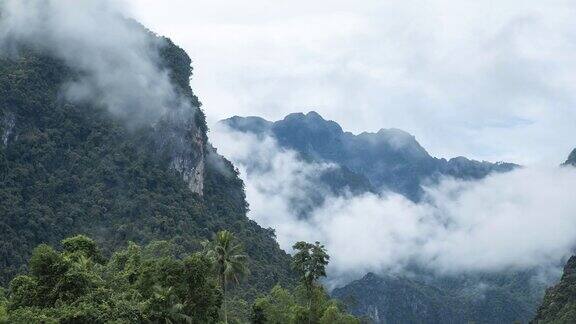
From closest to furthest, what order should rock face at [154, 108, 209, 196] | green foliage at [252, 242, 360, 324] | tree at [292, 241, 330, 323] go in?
1. green foliage at [252, 242, 360, 324]
2. tree at [292, 241, 330, 323]
3. rock face at [154, 108, 209, 196]

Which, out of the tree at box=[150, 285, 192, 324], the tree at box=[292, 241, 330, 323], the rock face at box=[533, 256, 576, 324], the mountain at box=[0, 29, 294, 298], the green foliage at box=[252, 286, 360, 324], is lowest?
the tree at box=[150, 285, 192, 324]

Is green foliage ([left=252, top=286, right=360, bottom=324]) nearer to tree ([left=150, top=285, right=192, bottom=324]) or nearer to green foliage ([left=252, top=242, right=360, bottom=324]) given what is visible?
green foliage ([left=252, top=242, right=360, bottom=324])

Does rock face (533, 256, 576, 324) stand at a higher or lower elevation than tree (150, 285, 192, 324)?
higher

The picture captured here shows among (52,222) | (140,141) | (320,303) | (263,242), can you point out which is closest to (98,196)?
(52,222)

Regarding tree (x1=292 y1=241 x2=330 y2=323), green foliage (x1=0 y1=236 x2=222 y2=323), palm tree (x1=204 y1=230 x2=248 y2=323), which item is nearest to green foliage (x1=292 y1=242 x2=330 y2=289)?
tree (x1=292 y1=241 x2=330 y2=323)

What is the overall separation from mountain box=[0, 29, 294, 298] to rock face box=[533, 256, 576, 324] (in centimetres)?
4845

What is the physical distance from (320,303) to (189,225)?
59642mm

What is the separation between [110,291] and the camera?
45.2 meters

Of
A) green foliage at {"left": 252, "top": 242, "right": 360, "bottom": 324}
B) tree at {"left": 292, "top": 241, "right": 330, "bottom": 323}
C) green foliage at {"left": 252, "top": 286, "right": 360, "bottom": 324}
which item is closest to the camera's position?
green foliage at {"left": 252, "top": 286, "right": 360, "bottom": 324}

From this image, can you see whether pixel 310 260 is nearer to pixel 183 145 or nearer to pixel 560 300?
pixel 560 300

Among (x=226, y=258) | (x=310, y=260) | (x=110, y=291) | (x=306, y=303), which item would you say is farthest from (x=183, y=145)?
(x=110, y=291)

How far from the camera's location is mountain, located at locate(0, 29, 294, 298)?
114375 mm

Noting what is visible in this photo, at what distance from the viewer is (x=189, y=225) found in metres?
129

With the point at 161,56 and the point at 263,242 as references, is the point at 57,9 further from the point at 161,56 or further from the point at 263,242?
the point at 263,242
